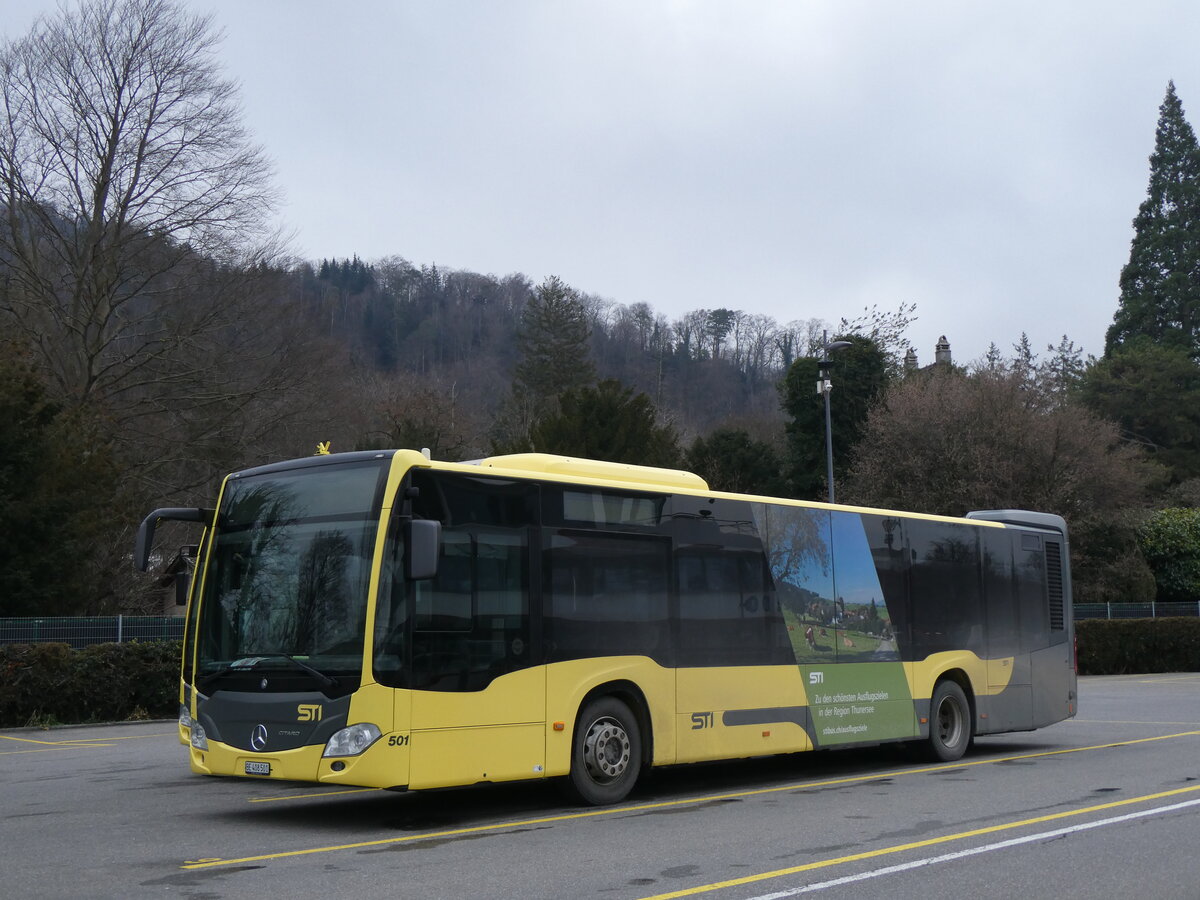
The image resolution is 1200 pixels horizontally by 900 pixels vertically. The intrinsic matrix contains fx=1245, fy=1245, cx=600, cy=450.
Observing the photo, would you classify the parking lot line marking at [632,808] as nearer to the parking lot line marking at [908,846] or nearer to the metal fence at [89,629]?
the parking lot line marking at [908,846]

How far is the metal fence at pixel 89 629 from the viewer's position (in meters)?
22.0

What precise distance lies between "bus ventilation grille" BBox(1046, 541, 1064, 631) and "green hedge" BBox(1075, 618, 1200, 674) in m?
23.2

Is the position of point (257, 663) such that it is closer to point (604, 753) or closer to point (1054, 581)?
point (604, 753)

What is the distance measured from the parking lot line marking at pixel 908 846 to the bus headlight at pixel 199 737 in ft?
15.4

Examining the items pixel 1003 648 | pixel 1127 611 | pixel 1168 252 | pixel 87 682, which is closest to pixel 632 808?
pixel 1003 648

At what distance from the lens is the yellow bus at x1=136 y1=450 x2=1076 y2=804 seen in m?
9.50

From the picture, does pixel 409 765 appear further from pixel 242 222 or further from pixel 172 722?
pixel 242 222

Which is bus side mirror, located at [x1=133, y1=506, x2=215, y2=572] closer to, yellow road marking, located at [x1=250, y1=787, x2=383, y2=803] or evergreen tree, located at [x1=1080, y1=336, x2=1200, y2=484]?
yellow road marking, located at [x1=250, y1=787, x2=383, y2=803]

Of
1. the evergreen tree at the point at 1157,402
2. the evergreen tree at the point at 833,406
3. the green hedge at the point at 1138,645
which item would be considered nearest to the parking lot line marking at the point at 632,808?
the green hedge at the point at 1138,645

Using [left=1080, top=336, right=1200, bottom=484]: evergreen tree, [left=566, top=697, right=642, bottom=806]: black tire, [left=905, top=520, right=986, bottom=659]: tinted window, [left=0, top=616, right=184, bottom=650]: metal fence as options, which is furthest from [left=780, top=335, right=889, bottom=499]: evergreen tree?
[left=566, top=697, right=642, bottom=806]: black tire

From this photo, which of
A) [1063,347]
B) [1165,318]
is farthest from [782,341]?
[1165,318]

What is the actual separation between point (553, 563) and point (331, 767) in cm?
254

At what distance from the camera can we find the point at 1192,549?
47344mm

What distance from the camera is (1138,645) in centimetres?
4006
